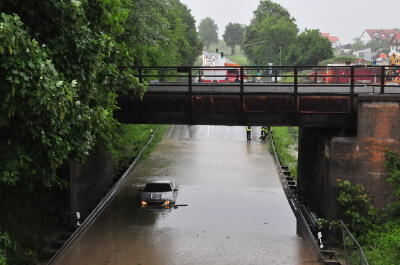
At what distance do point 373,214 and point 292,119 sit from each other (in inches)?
181

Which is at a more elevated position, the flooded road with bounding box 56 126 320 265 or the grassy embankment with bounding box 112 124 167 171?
the grassy embankment with bounding box 112 124 167 171

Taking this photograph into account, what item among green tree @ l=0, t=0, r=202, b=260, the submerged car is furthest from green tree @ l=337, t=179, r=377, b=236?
the submerged car

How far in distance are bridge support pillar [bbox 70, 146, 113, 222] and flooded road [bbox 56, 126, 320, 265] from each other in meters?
0.86

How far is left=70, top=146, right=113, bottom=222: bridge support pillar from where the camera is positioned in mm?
22516

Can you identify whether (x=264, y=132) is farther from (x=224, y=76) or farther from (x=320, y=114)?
(x=320, y=114)

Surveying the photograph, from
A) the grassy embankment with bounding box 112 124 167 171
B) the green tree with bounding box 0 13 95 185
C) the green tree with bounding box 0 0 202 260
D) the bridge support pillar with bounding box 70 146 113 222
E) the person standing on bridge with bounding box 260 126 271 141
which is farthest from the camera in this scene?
the person standing on bridge with bounding box 260 126 271 141

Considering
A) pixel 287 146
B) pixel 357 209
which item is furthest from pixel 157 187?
pixel 287 146

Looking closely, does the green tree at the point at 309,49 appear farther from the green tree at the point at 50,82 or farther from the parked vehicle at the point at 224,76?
the green tree at the point at 50,82

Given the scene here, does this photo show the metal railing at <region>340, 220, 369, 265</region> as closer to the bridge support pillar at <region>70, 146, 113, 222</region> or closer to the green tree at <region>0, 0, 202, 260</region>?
the green tree at <region>0, 0, 202, 260</region>

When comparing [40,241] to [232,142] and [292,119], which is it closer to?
[292,119]

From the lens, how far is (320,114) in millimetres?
21281

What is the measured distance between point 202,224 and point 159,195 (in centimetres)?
379

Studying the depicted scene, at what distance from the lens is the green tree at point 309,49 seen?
102m

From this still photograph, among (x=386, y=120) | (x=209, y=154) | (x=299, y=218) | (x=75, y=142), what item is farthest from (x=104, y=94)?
(x=209, y=154)
